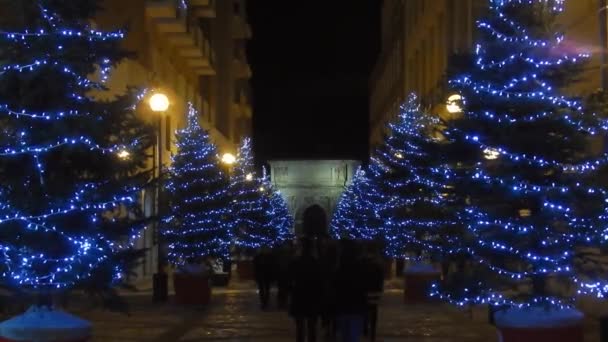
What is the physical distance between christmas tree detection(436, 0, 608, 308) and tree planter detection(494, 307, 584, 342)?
0.26m

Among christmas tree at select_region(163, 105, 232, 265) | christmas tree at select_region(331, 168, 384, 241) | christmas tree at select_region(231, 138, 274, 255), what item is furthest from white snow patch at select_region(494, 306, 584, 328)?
christmas tree at select_region(231, 138, 274, 255)

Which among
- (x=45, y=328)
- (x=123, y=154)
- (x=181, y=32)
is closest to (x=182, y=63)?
(x=181, y=32)

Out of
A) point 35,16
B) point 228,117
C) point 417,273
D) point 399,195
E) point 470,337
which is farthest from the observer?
point 228,117

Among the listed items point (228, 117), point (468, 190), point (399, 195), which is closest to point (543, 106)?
point (468, 190)

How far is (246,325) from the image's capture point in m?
22.4

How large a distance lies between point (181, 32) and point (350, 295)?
30.5 metres

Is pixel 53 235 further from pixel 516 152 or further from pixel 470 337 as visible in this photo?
pixel 470 337

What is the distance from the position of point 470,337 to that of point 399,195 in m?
13.5

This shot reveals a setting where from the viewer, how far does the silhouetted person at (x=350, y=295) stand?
48.3ft

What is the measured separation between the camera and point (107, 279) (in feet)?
43.7

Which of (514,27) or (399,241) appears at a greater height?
(514,27)

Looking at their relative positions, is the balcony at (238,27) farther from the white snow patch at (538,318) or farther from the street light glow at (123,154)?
the white snow patch at (538,318)

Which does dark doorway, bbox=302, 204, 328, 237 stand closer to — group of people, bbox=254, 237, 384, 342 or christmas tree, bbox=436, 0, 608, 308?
group of people, bbox=254, 237, 384, 342

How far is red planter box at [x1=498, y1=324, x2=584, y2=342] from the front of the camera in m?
13.2
